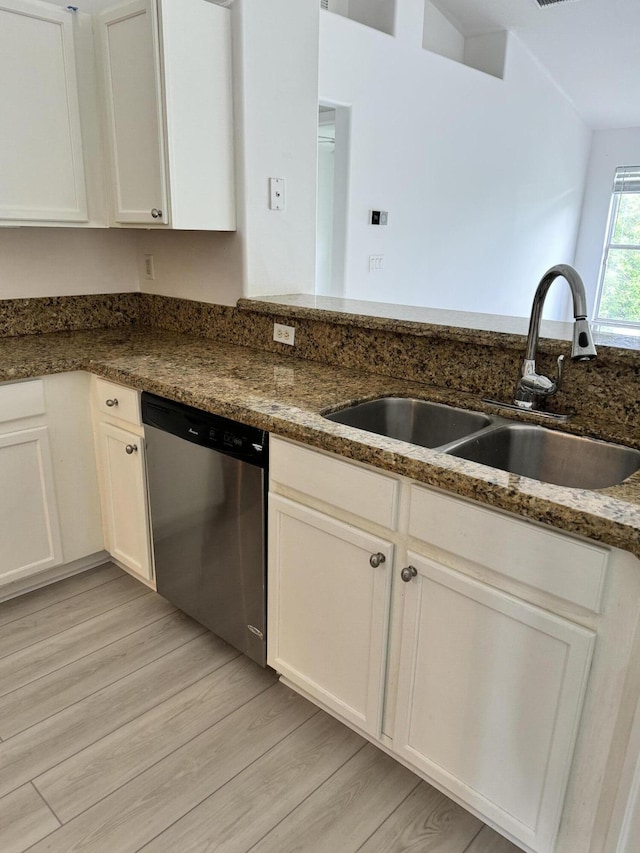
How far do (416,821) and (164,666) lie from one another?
90cm

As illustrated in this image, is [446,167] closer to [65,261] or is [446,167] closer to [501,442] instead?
[65,261]

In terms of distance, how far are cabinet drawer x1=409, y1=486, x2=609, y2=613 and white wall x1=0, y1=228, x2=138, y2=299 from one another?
1.98 meters

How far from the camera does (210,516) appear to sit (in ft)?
6.17

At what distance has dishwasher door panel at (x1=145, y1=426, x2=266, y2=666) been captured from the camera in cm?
177

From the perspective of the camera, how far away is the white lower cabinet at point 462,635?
1136 millimetres

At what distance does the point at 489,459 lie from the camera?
1606mm

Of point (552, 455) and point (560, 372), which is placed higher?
point (560, 372)

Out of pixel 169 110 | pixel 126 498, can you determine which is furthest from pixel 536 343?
pixel 126 498

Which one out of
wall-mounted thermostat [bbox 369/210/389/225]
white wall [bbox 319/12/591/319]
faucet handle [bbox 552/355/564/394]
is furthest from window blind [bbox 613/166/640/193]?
faucet handle [bbox 552/355/564/394]

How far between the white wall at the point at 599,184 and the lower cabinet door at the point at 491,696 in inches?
256

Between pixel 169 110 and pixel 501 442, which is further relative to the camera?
pixel 169 110

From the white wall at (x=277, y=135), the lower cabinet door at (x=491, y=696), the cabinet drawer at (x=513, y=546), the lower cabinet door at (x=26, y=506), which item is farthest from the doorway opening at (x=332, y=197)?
the lower cabinet door at (x=491, y=696)

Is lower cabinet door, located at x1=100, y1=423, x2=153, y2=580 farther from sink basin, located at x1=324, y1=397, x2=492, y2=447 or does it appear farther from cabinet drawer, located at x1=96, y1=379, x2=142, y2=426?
sink basin, located at x1=324, y1=397, x2=492, y2=447

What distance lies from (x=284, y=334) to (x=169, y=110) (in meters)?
0.84
